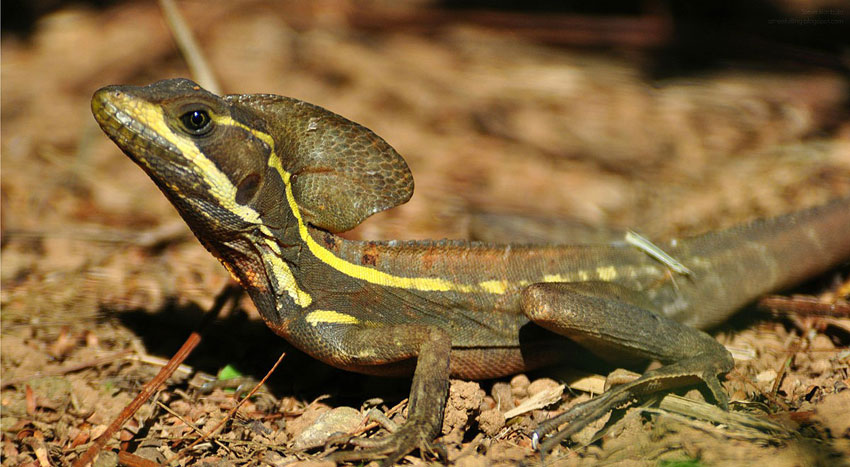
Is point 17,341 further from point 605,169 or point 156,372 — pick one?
point 605,169

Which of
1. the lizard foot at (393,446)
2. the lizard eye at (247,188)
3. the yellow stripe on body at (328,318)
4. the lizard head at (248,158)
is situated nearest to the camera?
Answer: the lizard foot at (393,446)

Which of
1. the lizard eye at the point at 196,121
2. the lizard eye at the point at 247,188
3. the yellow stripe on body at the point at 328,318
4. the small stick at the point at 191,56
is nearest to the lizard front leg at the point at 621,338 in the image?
the yellow stripe on body at the point at 328,318

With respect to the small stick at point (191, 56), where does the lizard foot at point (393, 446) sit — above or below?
below

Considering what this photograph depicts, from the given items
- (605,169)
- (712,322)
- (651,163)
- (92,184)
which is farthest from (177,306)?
(651,163)

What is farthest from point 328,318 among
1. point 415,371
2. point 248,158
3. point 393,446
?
point 248,158

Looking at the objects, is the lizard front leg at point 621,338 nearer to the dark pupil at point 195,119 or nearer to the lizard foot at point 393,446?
the lizard foot at point 393,446

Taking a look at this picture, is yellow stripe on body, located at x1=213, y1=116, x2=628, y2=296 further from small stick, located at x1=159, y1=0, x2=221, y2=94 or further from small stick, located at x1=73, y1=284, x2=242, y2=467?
small stick, located at x1=159, y1=0, x2=221, y2=94

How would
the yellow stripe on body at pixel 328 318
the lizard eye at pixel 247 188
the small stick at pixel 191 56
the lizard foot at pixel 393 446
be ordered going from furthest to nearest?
the small stick at pixel 191 56
the yellow stripe on body at pixel 328 318
the lizard eye at pixel 247 188
the lizard foot at pixel 393 446
